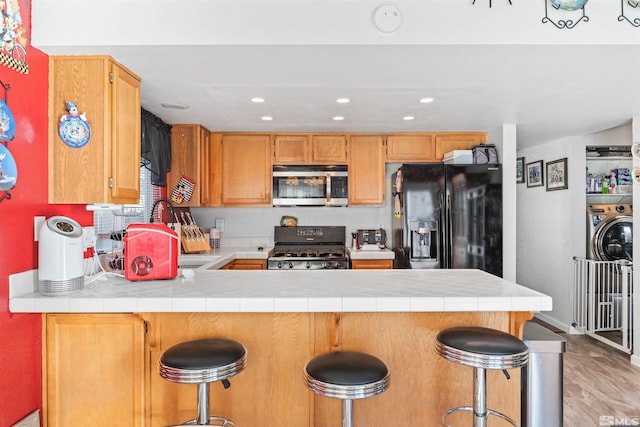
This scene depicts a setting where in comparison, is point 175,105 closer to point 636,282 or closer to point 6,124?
point 6,124

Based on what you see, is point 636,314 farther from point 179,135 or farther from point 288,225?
A: point 179,135

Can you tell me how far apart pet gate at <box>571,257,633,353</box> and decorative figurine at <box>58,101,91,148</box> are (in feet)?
15.5

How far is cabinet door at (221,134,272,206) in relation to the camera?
410 cm

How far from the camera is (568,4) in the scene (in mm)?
1839

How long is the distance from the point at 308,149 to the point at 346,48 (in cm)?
216

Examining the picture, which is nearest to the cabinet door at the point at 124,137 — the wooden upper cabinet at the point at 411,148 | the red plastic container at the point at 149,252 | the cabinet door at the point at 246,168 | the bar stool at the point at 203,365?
the red plastic container at the point at 149,252

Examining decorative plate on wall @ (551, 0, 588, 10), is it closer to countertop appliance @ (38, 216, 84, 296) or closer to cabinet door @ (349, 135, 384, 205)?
cabinet door @ (349, 135, 384, 205)

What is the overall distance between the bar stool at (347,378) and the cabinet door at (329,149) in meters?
2.81

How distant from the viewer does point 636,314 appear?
3.43 m

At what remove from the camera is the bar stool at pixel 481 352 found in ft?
4.89

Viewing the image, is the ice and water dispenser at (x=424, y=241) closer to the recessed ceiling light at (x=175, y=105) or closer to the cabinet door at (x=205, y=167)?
the cabinet door at (x=205, y=167)

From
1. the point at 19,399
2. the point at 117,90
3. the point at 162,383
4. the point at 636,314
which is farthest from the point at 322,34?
the point at 636,314

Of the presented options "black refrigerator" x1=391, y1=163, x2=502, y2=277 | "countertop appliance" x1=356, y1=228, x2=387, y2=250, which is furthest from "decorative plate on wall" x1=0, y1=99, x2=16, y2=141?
"countertop appliance" x1=356, y1=228, x2=387, y2=250

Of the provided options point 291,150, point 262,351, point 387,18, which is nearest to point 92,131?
point 262,351
